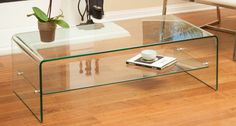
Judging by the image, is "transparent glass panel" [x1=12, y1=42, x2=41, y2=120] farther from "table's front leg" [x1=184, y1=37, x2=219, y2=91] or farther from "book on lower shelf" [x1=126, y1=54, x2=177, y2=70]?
"table's front leg" [x1=184, y1=37, x2=219, y2=91]

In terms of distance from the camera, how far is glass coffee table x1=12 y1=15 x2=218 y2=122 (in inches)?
118

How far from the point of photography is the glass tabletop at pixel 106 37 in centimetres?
298

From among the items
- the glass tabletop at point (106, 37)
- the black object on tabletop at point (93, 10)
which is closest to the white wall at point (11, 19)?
the black object on tabletop at point (93, 10)

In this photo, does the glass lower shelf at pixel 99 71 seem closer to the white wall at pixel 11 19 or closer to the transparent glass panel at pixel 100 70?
the transparent glass panel at pixel 100 70

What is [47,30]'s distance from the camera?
3.04m

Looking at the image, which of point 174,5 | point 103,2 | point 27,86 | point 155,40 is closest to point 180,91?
point 155,40

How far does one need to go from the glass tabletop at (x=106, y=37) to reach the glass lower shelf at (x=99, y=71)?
19 centimetres

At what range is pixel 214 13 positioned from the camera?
5.09 m

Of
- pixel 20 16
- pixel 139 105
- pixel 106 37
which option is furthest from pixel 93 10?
pixel 139 105

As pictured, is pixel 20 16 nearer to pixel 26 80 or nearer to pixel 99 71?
pixel 26 80

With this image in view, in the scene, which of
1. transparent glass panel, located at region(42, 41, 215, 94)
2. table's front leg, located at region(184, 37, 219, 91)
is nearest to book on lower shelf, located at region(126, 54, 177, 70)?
transparent glass panel, located at region(42, 41, 215, 94)

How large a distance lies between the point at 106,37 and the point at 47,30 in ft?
1.31

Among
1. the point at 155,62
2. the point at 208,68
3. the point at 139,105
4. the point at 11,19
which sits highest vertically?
the point at 11,19

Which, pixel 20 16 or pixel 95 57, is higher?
pixel 20 16
